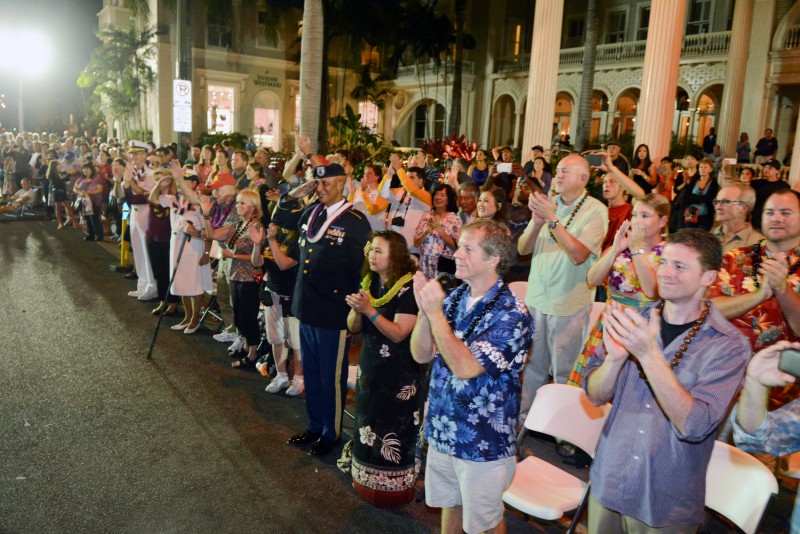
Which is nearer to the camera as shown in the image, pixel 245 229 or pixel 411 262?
pixel 411 262

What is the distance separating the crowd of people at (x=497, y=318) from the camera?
92.5 inches

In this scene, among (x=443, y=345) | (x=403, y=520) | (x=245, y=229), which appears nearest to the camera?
(x=443, y=345)

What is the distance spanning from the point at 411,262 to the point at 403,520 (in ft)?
5.59

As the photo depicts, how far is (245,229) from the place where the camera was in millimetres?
6430

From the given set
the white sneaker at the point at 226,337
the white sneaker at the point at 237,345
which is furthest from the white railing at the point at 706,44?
the white sneaker at the point at 237,345

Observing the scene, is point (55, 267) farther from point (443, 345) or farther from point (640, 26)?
point (640, 26)

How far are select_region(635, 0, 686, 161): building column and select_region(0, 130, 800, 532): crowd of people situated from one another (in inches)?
158

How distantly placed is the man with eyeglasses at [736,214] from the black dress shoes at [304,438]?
344cm

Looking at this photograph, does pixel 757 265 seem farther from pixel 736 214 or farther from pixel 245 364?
pixel 245 364

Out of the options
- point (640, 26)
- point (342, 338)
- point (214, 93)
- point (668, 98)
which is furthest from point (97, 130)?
point (342, 338)

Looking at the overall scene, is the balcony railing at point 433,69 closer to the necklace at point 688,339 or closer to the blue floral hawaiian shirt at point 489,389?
the blue floral hawaiian shirt at point 489,389

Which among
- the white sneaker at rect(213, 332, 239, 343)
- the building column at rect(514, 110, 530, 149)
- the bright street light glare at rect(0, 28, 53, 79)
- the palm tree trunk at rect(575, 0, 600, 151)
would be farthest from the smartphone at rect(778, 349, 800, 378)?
the bright street light glare at rect(0, 28, 53, 79)

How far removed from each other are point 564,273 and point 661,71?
28.2 ft

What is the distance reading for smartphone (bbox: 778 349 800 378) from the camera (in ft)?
5.66
